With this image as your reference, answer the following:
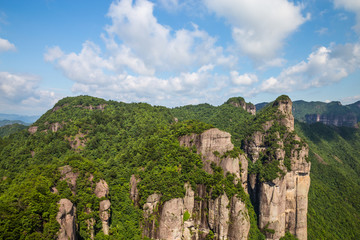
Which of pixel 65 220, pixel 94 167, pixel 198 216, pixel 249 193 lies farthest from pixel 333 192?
pixel 65 220

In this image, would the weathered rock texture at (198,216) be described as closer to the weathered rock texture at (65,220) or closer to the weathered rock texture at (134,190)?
the weathered rock texture at (134,190)

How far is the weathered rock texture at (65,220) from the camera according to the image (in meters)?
26.1

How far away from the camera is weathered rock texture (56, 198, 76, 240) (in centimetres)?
2614

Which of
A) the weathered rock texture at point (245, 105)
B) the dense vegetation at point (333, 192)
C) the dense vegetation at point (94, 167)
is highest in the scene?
the weathered rock texture at point (245, 105)

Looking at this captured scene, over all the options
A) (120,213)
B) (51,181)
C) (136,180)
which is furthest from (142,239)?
(51,181)

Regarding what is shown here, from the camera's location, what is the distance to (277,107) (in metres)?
72.9

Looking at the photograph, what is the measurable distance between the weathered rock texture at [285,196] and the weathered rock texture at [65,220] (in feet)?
156

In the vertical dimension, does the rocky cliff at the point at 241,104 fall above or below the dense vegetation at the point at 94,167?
above

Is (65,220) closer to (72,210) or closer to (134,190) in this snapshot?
(72,210)

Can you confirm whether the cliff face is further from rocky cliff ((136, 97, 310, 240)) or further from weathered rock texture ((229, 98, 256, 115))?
weathered rock texture ((229, 98, 256, 115))

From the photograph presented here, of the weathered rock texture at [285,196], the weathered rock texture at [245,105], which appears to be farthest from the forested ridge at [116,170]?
the weathered rock texture at [245,105]

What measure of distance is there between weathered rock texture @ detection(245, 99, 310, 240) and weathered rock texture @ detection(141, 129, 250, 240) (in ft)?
42.9

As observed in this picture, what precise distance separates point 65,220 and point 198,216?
2857 cm

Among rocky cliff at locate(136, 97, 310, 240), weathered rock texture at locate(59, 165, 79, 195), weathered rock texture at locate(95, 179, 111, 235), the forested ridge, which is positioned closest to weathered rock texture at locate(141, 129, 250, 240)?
rocky cliff at locate(136, 97, 310, 240)
